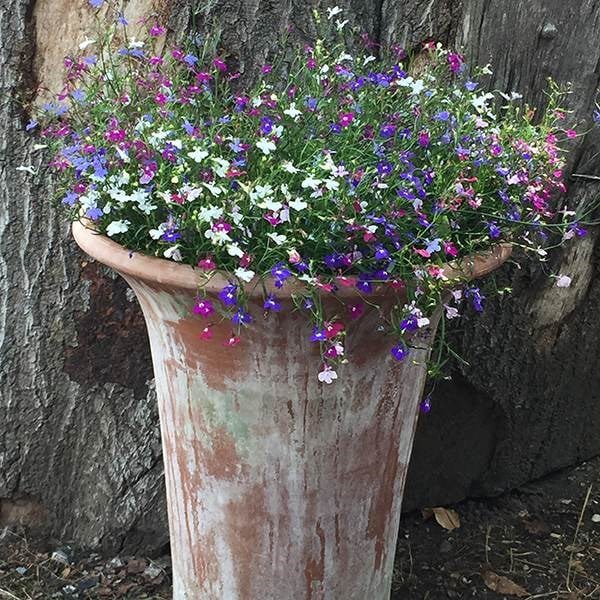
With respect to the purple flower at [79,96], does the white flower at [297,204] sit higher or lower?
lower

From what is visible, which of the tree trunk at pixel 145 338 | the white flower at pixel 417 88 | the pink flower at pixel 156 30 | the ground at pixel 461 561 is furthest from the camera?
the ground at pixel 461 561

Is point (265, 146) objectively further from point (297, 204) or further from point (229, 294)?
point (229, 294)

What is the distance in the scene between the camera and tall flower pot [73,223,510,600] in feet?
5.63

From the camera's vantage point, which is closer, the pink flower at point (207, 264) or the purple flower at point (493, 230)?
the pink flower at point (207, 264)

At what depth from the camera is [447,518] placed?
9.41 ft

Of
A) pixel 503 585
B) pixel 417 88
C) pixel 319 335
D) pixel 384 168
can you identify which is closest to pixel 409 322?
pixel 319 335

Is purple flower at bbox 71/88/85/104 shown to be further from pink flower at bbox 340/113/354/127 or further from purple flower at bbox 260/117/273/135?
pink flower at bbox 340/113/354/127

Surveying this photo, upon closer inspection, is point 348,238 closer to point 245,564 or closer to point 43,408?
point 245,564

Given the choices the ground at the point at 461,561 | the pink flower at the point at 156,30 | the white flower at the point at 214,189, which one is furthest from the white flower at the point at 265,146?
the ground at the point at 461,561

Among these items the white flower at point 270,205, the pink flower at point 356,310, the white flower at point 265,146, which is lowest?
the pink flower at point 356,310

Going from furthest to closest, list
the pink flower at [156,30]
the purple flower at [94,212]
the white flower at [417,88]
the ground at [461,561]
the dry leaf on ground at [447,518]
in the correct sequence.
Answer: the dry leaf on ground at [447,518] < the ground at [461,561] < the pink flower at [156,30] < the white flower at [417,88] < the purple flower at [94,212]

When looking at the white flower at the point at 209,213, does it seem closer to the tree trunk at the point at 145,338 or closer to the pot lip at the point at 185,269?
the pot lip at the point at 185,269

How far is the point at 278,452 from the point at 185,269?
463mm

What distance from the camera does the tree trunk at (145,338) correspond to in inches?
87.7
